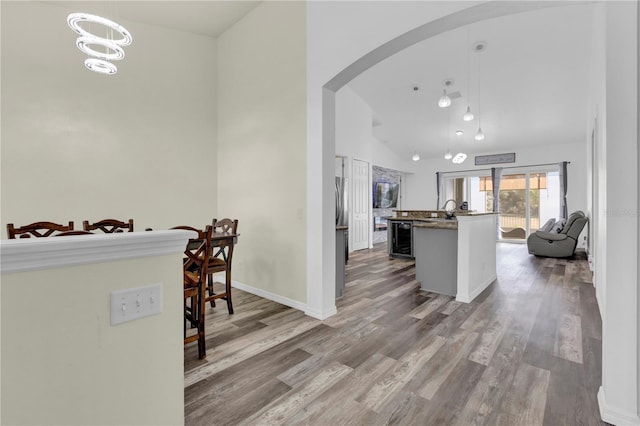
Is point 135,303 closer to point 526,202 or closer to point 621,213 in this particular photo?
point 621,213

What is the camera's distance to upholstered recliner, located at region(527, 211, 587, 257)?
19.8ft

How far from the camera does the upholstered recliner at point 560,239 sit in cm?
604

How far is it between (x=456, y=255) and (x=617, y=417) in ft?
7.32

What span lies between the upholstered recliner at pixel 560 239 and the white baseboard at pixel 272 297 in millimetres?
6029

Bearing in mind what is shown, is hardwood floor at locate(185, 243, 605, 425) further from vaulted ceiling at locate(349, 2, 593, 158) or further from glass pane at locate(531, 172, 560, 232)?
glass pane at locate(531, 172, 560, 232)

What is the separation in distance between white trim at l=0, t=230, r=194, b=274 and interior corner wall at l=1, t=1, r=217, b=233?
347cm

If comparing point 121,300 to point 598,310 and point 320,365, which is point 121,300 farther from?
point 598,310

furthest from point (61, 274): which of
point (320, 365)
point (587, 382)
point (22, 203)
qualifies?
point (22, 203)

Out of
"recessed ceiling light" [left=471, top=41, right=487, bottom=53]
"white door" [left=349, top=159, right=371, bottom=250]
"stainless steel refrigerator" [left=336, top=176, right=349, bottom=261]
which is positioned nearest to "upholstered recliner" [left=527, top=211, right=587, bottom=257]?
"white door" [left=349, top=159, right=371, bottom=250]

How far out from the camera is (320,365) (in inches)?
83.4

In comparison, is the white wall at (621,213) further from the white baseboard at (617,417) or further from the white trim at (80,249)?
the white trim at (80,249)

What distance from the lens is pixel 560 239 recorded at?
242 inches

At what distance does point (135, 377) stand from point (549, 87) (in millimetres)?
7648

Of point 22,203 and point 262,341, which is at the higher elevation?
point 22,203
